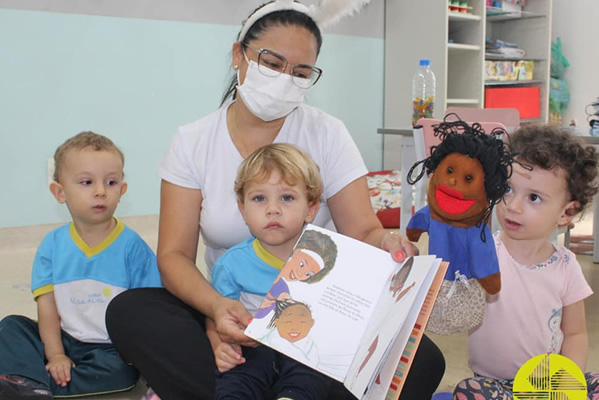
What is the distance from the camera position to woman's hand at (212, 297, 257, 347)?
112cm

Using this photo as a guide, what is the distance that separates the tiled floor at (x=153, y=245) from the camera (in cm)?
173

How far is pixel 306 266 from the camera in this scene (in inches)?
43.9

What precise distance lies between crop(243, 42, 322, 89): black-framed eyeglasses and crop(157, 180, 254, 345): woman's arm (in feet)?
1.07

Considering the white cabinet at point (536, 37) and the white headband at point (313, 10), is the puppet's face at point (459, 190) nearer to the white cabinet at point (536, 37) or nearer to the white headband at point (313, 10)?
the white headband at point (313, 10)

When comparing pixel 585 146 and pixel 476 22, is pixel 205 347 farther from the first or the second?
pixel 476 22

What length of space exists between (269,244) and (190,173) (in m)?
0.28

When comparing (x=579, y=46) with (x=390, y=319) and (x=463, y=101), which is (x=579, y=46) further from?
(x=390, y=319)

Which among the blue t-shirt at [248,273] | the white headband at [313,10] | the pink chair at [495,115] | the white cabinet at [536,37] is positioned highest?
the white cabinet at [536,37]

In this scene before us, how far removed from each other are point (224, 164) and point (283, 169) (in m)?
0.23

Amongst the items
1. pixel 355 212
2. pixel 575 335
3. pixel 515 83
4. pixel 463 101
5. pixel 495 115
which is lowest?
pixel 575 335

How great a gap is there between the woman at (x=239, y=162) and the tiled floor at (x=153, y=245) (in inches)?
16.6

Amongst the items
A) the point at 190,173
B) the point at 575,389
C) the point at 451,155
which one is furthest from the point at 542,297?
the point at 190,173

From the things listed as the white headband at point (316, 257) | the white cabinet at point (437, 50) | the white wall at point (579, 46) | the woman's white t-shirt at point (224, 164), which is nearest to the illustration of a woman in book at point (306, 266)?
the white headband at point (316, 257)

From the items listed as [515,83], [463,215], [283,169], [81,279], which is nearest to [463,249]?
[463,215]
